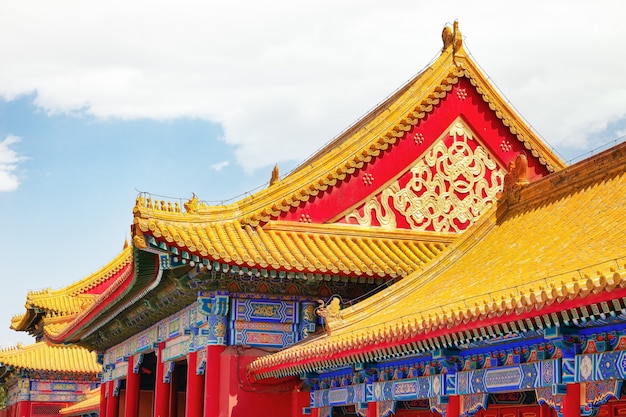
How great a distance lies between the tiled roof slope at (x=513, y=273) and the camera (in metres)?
9.12

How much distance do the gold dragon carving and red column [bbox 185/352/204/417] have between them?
3879 mm

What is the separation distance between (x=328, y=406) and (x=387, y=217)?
4420 mm

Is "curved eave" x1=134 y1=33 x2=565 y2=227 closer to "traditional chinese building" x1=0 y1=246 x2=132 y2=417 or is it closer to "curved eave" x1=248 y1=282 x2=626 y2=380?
"curved eave" x1=248 y1=282 x2=626 y2=380

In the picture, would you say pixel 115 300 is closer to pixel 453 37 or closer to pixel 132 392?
pixel 132 392

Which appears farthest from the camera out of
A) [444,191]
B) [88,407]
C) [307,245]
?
[88,407]

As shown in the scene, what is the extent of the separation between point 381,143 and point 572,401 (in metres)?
9.25

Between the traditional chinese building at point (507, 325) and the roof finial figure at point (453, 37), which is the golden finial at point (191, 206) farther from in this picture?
the roof finial figure at point (453, 37)

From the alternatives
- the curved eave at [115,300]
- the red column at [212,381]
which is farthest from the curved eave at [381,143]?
the red column at [212,381]

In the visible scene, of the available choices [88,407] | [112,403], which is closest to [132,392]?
[112,403]

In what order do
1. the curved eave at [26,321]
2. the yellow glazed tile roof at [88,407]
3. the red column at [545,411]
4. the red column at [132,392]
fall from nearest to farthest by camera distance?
1. the red column at [545,411]
2. the red column at [132,392]
3. the yellow glazed tile roof at [88,407]
4. the curved eave at [26,321]

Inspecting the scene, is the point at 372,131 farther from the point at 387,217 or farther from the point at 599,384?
the point at 599,384

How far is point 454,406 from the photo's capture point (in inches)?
463

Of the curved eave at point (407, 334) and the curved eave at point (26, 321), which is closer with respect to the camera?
the curved eave at point (407, 334)

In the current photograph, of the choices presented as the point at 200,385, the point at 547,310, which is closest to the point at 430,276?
the point at 200,385
